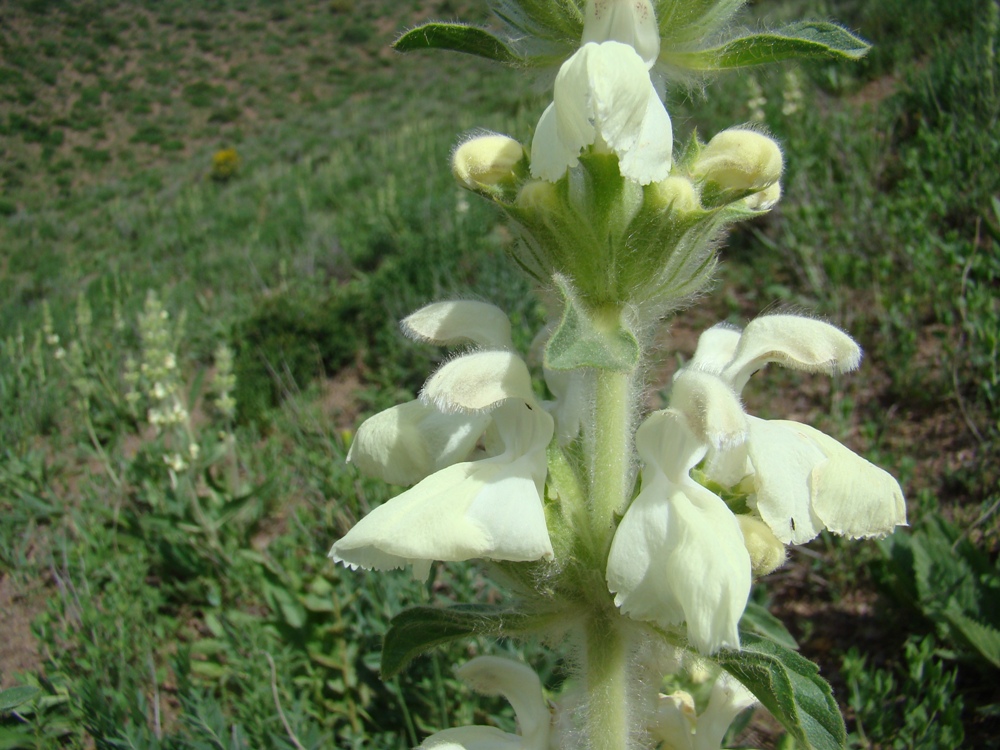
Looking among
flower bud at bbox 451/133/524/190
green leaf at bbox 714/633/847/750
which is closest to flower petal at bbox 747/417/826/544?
green leaf at bbox 714/633/847/750

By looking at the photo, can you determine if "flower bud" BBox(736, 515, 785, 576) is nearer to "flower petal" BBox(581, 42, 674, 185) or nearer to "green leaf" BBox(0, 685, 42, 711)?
"flower petal" BBox(581, 42, 674, 185)

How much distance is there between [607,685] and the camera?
91cm

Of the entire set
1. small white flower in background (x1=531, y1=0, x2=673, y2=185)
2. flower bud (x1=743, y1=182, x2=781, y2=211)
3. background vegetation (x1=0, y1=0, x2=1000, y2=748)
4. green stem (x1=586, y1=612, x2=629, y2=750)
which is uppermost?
small white flower in background (x1=531, y1=0, x2=673, y2=185)

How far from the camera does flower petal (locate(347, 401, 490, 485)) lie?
936 millimetres

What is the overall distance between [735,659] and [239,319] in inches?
170

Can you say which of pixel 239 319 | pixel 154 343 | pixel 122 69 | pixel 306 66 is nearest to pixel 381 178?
pixel 122 69

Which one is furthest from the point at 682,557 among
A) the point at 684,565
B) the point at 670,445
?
the point at 670,445

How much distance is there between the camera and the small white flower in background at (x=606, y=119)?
73cm

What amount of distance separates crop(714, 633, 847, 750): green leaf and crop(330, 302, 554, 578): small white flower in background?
0.28m

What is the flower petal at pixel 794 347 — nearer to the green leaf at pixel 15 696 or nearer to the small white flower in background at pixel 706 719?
the small white flower in background at pixel 706 719

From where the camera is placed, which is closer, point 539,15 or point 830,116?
point 539,15

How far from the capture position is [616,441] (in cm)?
93

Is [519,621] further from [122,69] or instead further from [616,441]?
[122,69]

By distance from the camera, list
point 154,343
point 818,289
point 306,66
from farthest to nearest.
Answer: point 306,66, point 818,289, point 154,343
